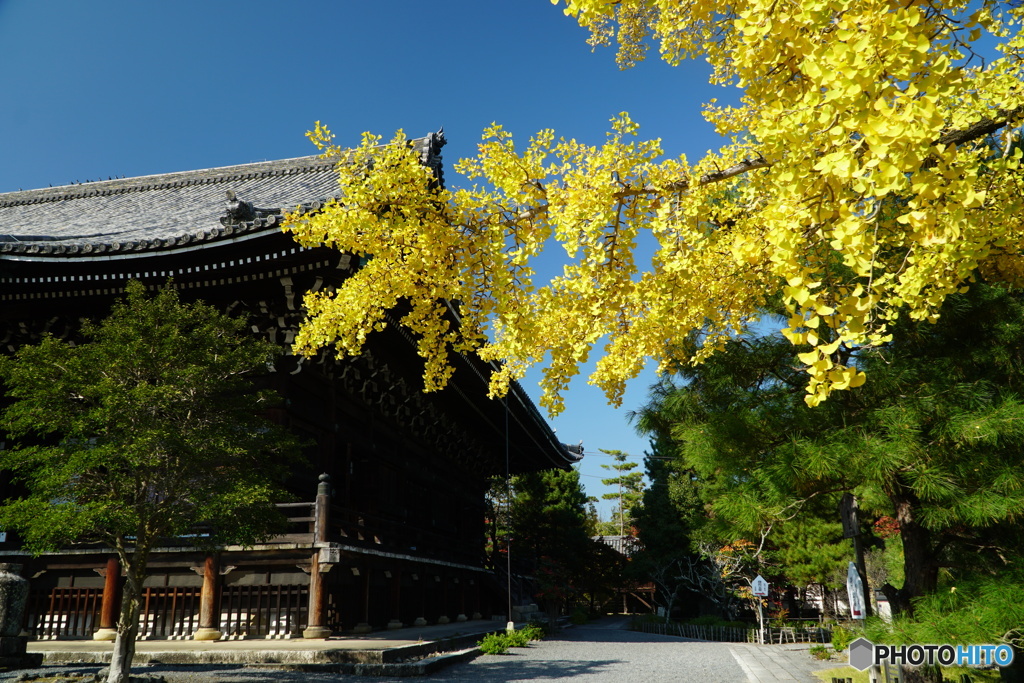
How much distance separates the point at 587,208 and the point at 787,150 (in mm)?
1188

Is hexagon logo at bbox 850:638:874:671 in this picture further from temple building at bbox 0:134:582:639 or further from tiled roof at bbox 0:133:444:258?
tiled roof at bbox 0:133:444:258

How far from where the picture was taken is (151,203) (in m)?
15.0

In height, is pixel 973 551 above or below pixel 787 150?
below

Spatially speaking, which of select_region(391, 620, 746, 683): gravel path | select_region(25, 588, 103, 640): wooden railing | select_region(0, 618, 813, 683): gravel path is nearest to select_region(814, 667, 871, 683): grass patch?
select_region(0, 618, 813, 683): gravel path

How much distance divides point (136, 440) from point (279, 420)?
10.8ft

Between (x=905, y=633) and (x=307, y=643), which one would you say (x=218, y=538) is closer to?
(x=307, y=643)

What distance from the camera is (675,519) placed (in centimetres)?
2377

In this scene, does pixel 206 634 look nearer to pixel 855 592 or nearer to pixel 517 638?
pixel 517 638

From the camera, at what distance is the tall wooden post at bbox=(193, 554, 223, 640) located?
330 inches

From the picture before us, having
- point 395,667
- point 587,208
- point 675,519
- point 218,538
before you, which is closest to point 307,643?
point 395,667

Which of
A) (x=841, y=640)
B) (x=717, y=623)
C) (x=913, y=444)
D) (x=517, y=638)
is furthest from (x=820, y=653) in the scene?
(x=913, y=444)

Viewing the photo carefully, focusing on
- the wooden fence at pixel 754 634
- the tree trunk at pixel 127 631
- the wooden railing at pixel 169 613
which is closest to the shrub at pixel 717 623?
the wooden fence at pixel 754 634

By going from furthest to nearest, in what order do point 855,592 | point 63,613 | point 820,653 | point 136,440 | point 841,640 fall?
point 820,653 < point 841,640 < point 63,613 < point 855,592 < point 136,440

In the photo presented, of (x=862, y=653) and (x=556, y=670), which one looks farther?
(x=556, y=670)
